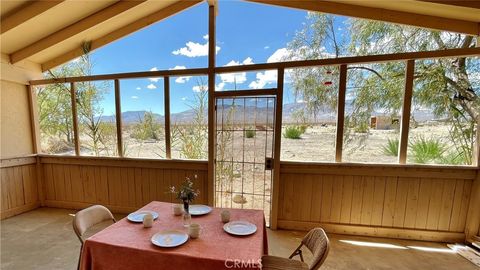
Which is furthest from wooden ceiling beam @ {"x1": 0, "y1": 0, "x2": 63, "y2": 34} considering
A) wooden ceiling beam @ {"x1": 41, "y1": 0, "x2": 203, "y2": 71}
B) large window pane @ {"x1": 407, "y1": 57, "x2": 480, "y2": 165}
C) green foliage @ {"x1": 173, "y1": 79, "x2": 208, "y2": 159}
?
large window pane @ {"x1": 407, "y1": 57, "x2": 480, "y2": 165}

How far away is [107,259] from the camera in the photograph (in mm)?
1304

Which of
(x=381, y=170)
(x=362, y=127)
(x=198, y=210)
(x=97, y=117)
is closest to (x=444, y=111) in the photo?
(x=362, y=127)

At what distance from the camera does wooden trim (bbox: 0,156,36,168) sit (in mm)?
3244

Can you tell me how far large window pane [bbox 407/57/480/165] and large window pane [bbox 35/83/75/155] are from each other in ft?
17.6

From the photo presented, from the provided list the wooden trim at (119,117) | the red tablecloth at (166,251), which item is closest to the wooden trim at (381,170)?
the red tablecloth at (166,251)

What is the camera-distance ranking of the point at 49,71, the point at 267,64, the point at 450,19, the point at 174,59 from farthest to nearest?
1. the point at 49,71
2. the point at 174,59
3. the point at 267,64
4. the point at 450,19

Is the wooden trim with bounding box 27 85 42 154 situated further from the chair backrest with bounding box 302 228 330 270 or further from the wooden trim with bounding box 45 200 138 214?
the chair backrest with bounding box 302 228 330 270

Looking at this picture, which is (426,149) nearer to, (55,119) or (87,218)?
(87,218)

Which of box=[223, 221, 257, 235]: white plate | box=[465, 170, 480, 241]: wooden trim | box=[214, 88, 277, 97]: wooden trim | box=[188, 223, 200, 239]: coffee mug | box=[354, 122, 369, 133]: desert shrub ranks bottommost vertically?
box=[465, 170, 480, 241]: wooden trim

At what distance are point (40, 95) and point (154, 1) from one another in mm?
2829

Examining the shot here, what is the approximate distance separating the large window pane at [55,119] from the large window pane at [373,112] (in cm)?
455

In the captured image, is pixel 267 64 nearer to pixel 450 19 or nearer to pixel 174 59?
pixel 174 59

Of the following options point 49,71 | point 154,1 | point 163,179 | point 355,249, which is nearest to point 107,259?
point 163,179

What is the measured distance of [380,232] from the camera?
2766 millimetres
